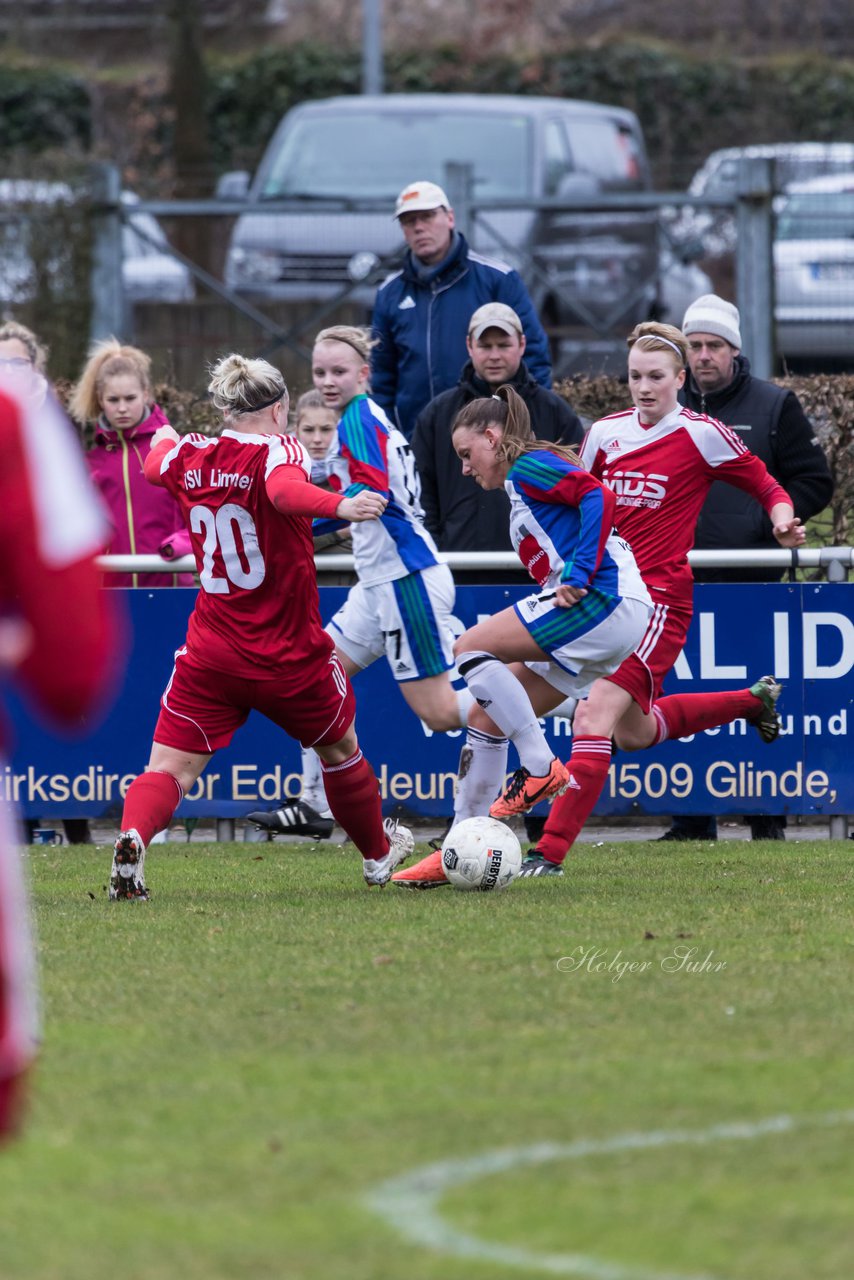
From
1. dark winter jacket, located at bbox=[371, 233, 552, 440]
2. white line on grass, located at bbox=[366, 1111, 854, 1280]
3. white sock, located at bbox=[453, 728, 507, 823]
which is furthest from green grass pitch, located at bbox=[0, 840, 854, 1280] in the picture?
dark winter jacket, located at bbox=[371, 233, 552, 440]

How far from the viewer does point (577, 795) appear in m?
8.26

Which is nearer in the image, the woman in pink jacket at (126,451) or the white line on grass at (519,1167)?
the white line on grass at (519,1167)

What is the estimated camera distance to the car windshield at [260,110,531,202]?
1681 centimetres

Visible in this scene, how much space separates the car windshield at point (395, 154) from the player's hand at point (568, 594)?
905 centimetres

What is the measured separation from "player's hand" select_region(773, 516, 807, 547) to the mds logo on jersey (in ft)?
1.52

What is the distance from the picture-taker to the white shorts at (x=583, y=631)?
812cm

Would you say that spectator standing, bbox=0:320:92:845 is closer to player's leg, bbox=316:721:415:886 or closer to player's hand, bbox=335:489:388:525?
player's leg, bbox=316:721:415:886

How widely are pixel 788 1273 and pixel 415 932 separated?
138 inches

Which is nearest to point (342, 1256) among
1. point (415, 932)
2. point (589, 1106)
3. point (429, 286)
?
point (589, 1106)

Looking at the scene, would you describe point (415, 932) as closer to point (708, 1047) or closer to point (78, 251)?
point (708, 1047)

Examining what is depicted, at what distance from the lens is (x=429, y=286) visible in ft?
35.2

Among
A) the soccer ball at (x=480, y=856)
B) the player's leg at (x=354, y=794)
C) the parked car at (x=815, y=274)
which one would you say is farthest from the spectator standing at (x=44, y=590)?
the parked car at (x=815, y=274)

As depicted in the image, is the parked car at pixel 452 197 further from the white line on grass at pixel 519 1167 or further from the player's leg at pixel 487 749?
the white line on grass at pixel 519 1167

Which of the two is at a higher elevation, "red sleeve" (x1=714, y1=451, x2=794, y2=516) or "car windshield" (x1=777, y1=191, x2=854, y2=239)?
"car windshield" (x1=777, y1=191, x2=854, y2=239)
